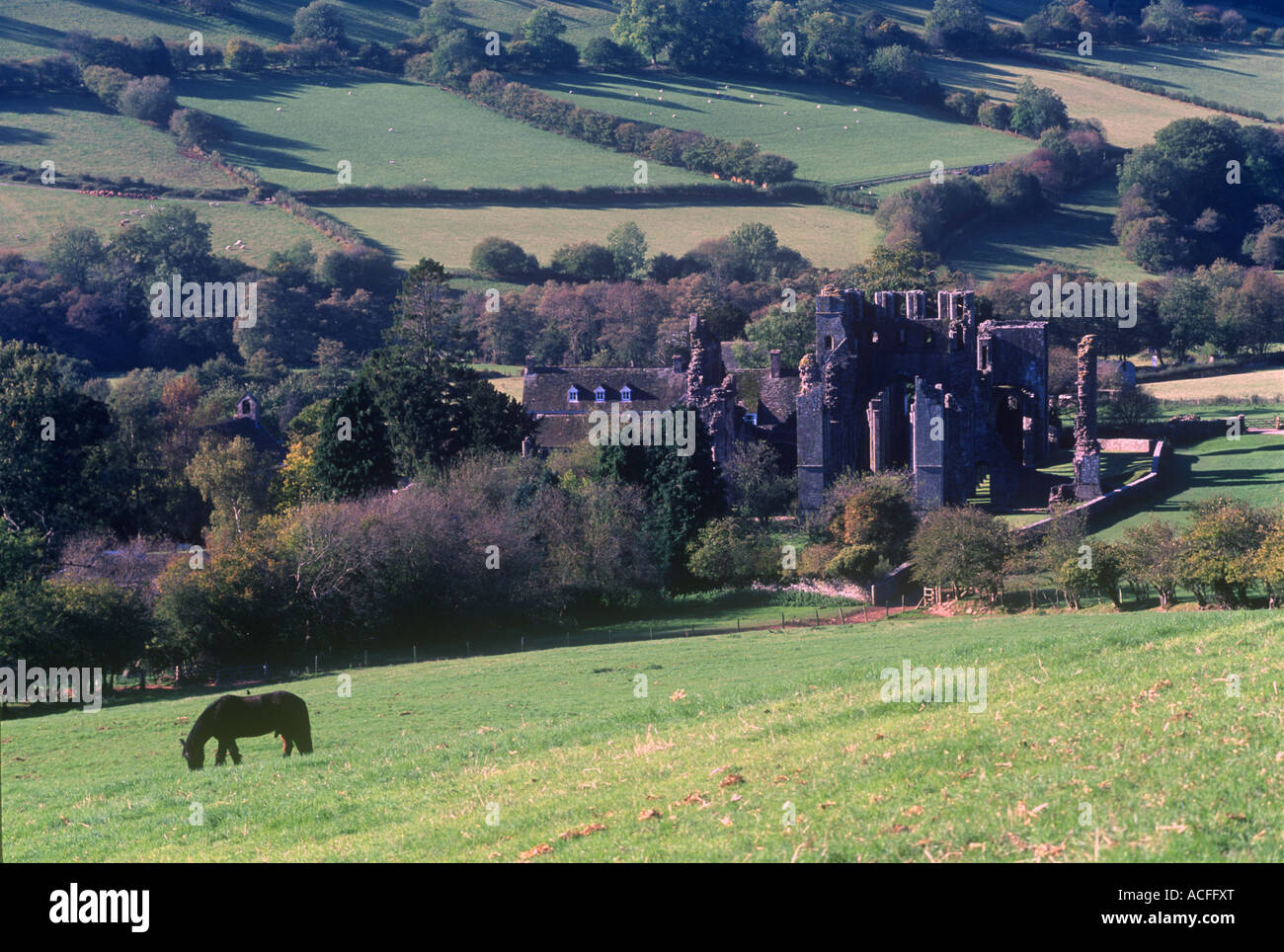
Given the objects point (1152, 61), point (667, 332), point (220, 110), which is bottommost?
point (667, 332)

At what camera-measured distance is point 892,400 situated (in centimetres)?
7975

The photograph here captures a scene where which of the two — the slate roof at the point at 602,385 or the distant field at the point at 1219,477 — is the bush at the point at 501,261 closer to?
the slate roof at the point at 602,385

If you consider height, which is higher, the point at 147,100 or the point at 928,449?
the point at 147,100

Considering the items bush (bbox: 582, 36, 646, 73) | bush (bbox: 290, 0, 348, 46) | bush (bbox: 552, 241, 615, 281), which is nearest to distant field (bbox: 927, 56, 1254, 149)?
bush (bbox: 582, 36, 646, 73)

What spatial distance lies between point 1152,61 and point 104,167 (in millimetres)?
133140

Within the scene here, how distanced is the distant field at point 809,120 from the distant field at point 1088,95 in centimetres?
1111

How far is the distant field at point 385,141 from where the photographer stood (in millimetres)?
153500

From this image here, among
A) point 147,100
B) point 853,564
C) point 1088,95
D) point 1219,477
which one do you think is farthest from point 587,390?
point 1088,95

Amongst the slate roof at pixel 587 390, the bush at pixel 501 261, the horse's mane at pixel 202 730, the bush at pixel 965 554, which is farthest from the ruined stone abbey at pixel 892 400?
the bush at pixel 501 261

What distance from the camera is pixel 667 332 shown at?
393ft

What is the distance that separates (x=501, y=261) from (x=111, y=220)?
3887cm

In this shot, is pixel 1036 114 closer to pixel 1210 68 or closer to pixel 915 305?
pixel 1210 68

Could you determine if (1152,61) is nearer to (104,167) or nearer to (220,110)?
(220,110)
